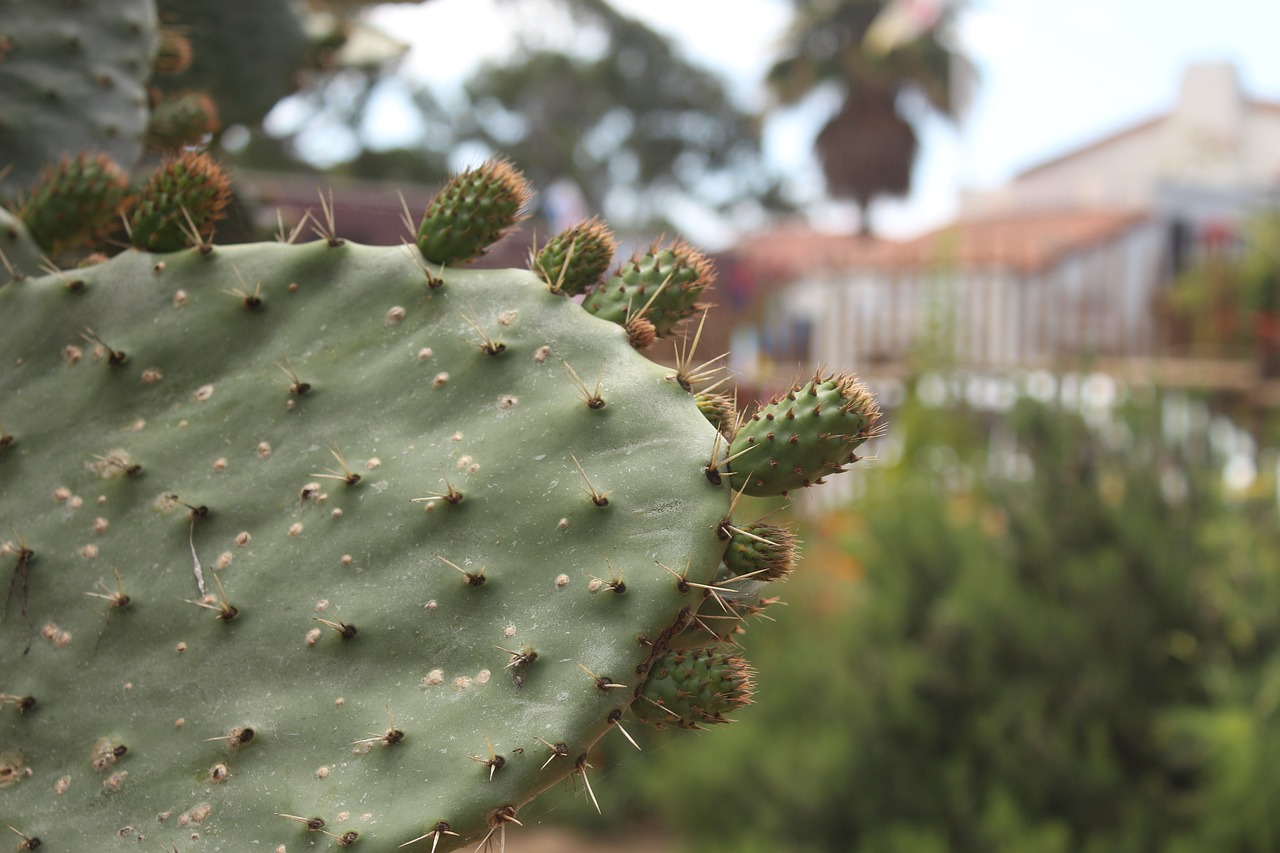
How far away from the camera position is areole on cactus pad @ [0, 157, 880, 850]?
654 millimetres

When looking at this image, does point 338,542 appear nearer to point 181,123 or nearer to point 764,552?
point 764,552

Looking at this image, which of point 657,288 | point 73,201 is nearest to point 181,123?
point 73,201

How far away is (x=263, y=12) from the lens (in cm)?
141

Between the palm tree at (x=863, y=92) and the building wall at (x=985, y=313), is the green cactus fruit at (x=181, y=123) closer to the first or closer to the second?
the building wall at (x=985, y=313)

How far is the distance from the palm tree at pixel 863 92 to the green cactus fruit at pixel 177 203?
2398 cm

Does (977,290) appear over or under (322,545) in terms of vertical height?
under

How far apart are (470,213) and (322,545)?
245 mm

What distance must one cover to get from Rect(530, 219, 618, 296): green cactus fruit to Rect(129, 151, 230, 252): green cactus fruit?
251mm

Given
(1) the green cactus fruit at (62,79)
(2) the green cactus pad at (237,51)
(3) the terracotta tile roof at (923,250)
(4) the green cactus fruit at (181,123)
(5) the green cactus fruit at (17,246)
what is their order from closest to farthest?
1. (5) the green cactus fruit at (17,246)
2. (1) the green cactus fruit at (62,79)
3. (4) the green cactus fruit at (181,123)
4. (2) the green cactus pad at (237,51)
5. (3) the terracotta tile roof at (923,250)

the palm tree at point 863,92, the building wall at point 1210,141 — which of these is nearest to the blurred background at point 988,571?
the building wall at point 1210,141

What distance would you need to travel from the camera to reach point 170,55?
4.09ft

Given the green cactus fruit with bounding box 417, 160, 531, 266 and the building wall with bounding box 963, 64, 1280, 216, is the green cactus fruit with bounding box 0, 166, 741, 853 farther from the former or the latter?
the building wall with bounding box 963, 64, 1280, 216

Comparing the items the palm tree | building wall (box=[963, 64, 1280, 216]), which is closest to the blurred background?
building wall (box=[963, 64, 1280, 216])

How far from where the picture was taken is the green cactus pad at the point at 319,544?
2.14 feet
